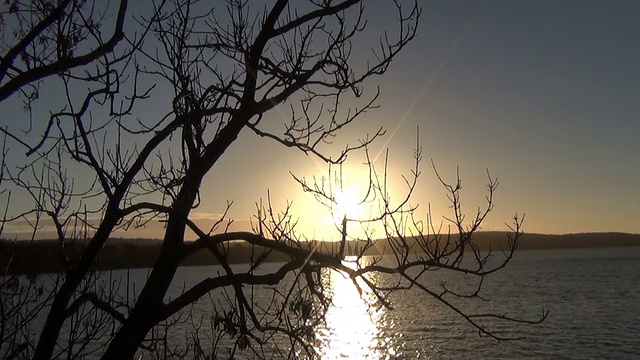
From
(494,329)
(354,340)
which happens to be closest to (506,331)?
(494,329)

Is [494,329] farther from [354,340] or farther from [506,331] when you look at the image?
[354,340]

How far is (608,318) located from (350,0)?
42.4 meters

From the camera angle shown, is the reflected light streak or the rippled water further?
the reflected light streak

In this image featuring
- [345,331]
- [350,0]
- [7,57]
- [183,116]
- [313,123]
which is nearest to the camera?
[7,57]

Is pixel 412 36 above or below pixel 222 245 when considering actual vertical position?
above

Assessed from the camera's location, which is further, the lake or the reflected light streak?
the reflected light streak

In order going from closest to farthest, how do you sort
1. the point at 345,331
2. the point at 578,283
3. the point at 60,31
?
the point at 60,31 < the point at 345,331 < the point at 578,283

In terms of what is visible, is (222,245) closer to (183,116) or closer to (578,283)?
(183,116)

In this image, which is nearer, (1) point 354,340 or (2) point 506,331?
(2) point 506,331

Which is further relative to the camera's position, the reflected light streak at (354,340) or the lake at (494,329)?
the reflected light streak at (354,340)

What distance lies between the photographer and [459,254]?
430 cm

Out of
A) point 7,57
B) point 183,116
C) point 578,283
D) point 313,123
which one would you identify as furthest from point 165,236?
point 578,283

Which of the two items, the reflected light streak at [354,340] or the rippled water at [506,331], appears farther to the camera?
the reflected light streak at [354,340]

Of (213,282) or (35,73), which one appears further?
(213,282)
